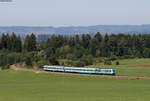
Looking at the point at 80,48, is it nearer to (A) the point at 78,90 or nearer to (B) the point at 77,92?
(A) the point at 78,90

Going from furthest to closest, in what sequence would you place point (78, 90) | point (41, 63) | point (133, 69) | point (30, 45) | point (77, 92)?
point (30, 45) → point (41, 63) → point (133, 69) → point (78, 90) → point (77, 92)

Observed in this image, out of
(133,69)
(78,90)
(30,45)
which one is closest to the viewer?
(78,90)

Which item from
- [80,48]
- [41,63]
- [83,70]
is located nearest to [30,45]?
[80,48]

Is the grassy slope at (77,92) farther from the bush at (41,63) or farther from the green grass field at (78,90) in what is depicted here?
the bush at (41,63)

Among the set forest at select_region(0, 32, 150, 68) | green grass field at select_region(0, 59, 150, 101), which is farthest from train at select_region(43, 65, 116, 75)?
forest at select_region(0, 32, 150, 68)

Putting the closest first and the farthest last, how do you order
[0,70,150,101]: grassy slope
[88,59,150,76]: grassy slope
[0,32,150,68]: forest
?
[0,70,150,101]: grassy slope, [88,59,150,76]: grassy slope, [0,32,150,68]: forest

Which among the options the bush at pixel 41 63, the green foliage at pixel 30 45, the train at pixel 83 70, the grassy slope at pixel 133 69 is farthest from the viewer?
the green foliage at pixel 30 45

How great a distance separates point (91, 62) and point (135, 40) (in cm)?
4079

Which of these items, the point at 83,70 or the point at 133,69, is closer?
the point at 83,70

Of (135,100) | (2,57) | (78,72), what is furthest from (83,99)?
(2,57)

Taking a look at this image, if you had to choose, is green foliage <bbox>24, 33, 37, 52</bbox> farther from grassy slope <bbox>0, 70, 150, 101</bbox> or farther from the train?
grassy slope <bbox>0, 70, 150, 101</bbox>

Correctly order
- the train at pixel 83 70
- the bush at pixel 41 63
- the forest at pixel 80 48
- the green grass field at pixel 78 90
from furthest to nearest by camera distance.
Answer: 1. the forest at pixel 80 48
2. the bush at pixel 41 63
3. the train at pixel 83 70
4. the green grass field at pixel 78 90

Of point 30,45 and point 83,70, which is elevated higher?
point 83,70

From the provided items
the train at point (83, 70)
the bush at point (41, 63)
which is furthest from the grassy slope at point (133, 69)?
the bush at point (41, 63)
